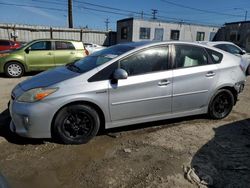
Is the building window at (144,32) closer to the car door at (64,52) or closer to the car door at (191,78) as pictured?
the car door at (64,52)

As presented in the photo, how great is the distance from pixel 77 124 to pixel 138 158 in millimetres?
1042

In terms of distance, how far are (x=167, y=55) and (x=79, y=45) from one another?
6802 mm

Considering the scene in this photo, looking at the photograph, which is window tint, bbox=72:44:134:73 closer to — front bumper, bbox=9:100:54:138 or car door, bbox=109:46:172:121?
car door, bbox=109:46:172:121

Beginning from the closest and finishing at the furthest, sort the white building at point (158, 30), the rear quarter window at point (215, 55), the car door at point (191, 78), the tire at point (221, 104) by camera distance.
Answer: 1. the car door at point (191, 78)
2. the rear quarter window at point (215, 55)
3. the tire at point (221, 104)
4. the white building at point (158, 30)

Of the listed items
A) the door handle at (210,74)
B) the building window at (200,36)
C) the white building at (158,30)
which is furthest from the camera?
the building window at (200,36)

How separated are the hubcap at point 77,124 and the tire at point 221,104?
239 centimetres

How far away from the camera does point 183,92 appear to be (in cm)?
423

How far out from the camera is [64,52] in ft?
32.4

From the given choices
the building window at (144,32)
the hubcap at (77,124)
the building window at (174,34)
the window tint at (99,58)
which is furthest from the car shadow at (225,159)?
the building window at (174,34)

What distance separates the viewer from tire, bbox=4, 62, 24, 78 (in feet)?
29.9

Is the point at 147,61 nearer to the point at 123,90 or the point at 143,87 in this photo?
the point at 143,87

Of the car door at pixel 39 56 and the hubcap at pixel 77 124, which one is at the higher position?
the car door at pixel 39 56

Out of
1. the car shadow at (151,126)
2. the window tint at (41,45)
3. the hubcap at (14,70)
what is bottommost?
the car shadow at (151,126)

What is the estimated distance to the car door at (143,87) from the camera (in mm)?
3770
